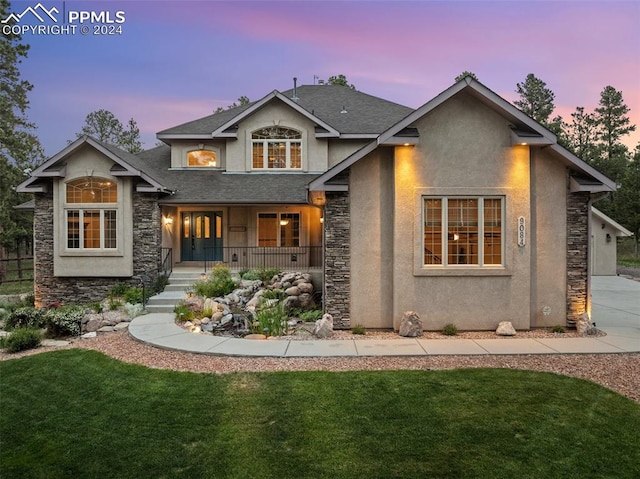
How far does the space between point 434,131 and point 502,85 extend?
1788 inches

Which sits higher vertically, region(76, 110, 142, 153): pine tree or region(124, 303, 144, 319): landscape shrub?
region(76, 110, 142, 153): pine tree

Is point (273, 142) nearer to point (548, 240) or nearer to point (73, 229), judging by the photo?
point (73, 229)

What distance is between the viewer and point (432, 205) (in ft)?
30.6

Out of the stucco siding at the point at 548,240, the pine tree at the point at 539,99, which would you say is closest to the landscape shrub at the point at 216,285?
the stucco siding at the point at 548,240

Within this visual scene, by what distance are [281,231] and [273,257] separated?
1.27 metres

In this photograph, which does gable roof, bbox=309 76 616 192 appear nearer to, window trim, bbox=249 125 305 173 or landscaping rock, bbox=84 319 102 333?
landscaping rock, bbox=84 319 102 333

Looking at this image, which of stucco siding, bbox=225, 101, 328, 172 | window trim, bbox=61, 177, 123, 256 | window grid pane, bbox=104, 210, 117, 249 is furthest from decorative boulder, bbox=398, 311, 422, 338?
window grid pane, bbox=104, 210, 117, 249

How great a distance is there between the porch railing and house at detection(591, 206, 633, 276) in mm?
16561

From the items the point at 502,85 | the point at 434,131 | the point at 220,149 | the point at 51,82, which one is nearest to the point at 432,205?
the point at 434,131

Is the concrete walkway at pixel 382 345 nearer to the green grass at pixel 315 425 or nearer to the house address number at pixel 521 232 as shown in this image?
the green grass at pixel 315 425

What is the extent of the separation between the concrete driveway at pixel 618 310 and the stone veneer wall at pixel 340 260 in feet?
20.0

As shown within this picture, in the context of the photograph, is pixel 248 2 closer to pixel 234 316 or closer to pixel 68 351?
pixel 234 316

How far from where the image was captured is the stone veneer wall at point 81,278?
13336 mm

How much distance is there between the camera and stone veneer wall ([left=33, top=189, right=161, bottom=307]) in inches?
525
